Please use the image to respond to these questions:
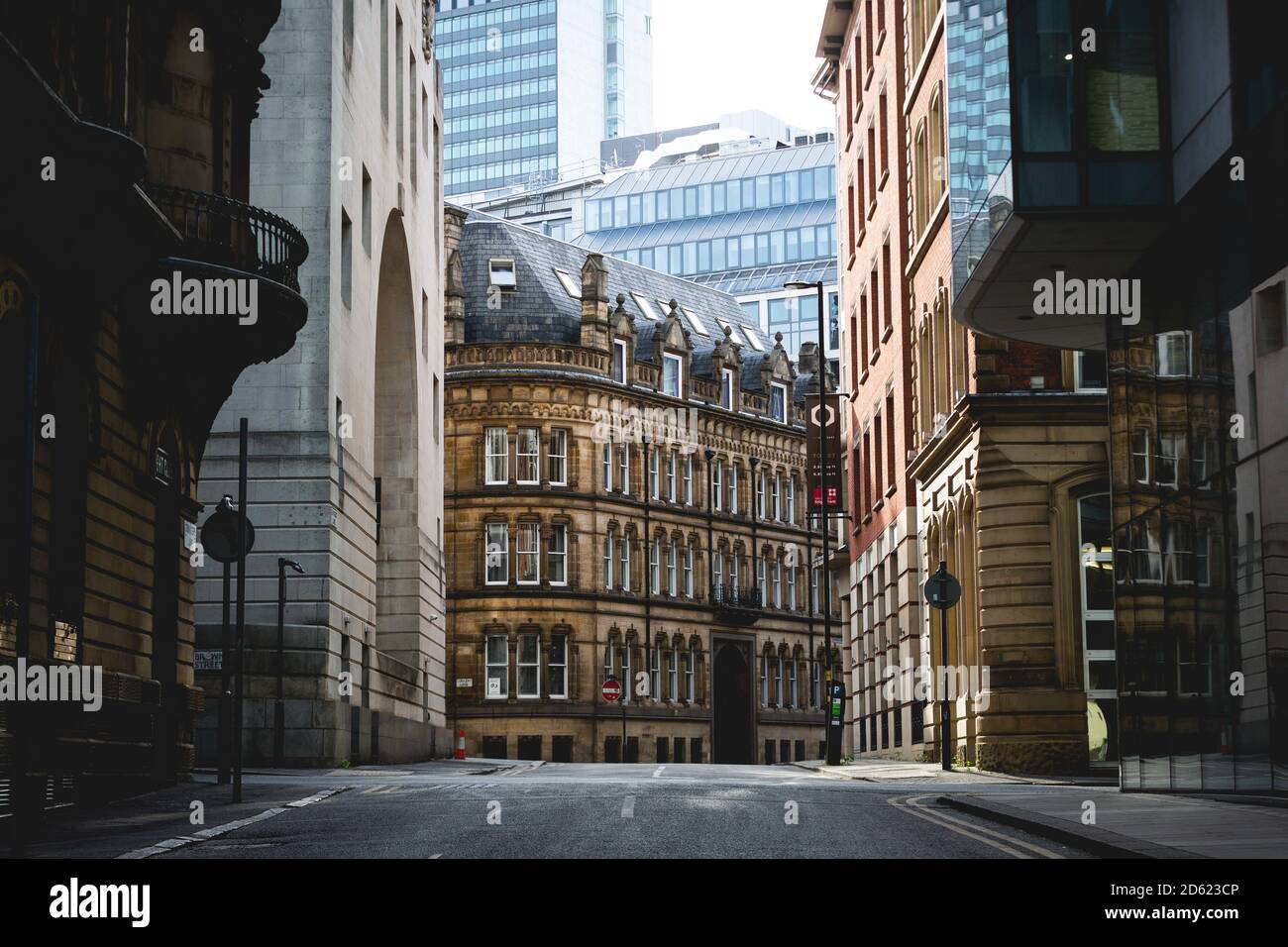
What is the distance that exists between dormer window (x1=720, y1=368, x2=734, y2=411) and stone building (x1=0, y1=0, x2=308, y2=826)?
6346cm

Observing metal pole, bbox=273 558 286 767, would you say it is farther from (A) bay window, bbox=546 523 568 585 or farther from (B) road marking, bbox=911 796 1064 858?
(A) bay window, bbox=546 523 568 585

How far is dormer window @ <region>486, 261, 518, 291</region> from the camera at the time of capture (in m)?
83.7

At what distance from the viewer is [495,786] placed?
26.4m

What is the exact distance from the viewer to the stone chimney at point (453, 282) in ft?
267

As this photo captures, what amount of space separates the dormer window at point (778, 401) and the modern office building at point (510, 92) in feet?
307

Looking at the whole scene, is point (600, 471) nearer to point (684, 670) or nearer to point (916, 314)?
point (684, 670)

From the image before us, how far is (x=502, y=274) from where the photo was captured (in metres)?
84.2

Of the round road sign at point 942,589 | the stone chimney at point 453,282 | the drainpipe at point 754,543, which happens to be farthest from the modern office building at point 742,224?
the round road sign at point 942,589

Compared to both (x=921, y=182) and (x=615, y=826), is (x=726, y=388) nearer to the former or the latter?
(x=921, y=182)

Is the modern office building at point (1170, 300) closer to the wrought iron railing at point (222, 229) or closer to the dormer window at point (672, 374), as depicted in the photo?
the wrought iron railing at point (222, 229)

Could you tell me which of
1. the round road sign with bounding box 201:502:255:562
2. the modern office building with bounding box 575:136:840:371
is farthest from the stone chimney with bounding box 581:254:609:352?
the round road sign with bounding box 201:502:255:562

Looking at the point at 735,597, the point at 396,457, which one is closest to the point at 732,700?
the point at 735,597
